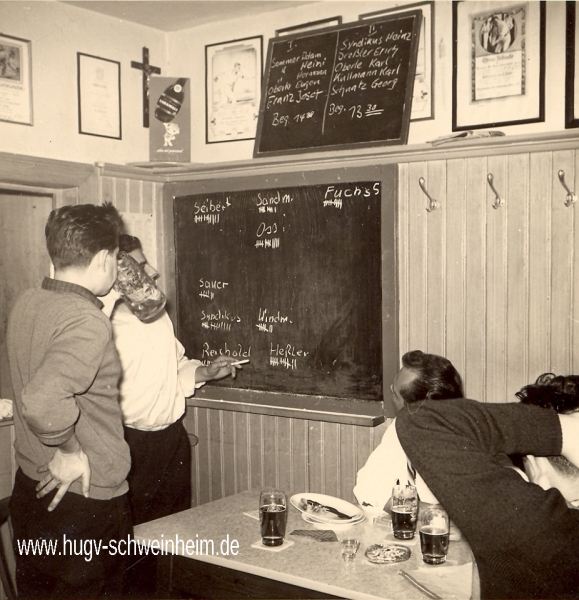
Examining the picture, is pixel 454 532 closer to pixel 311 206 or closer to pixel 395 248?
pixel 395 248

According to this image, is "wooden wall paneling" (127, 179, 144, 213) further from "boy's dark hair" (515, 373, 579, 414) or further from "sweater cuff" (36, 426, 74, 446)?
"boy's dark hair" (515, 373, 579, 414)

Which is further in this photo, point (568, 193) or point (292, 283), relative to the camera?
point (292, 283)

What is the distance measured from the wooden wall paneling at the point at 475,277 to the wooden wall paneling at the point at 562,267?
245mm

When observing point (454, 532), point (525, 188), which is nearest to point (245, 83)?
point (525, 188)

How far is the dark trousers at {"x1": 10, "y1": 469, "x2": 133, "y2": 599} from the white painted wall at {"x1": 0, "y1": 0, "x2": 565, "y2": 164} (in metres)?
1.55

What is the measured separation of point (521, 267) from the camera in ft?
8.22

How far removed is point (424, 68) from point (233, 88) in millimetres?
951

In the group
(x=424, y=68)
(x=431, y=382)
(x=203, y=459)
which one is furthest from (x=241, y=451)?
(x=424, y=68)

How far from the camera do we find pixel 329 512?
195cm

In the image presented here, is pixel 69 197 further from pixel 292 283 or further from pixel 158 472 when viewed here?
pixel 158 472

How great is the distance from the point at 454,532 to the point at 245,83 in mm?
2267

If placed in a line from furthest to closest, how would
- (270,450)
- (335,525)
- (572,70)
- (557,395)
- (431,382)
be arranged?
(270,450), (572,70), (431,382), (557,395), (335,525)

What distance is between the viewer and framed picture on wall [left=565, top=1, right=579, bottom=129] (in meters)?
2.46

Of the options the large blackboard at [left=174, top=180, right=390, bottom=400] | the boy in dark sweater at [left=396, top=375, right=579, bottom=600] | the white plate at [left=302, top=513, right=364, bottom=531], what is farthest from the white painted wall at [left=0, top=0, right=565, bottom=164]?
the boy in dark sweater at [left=396, top=375, right=579, bottom=600]
